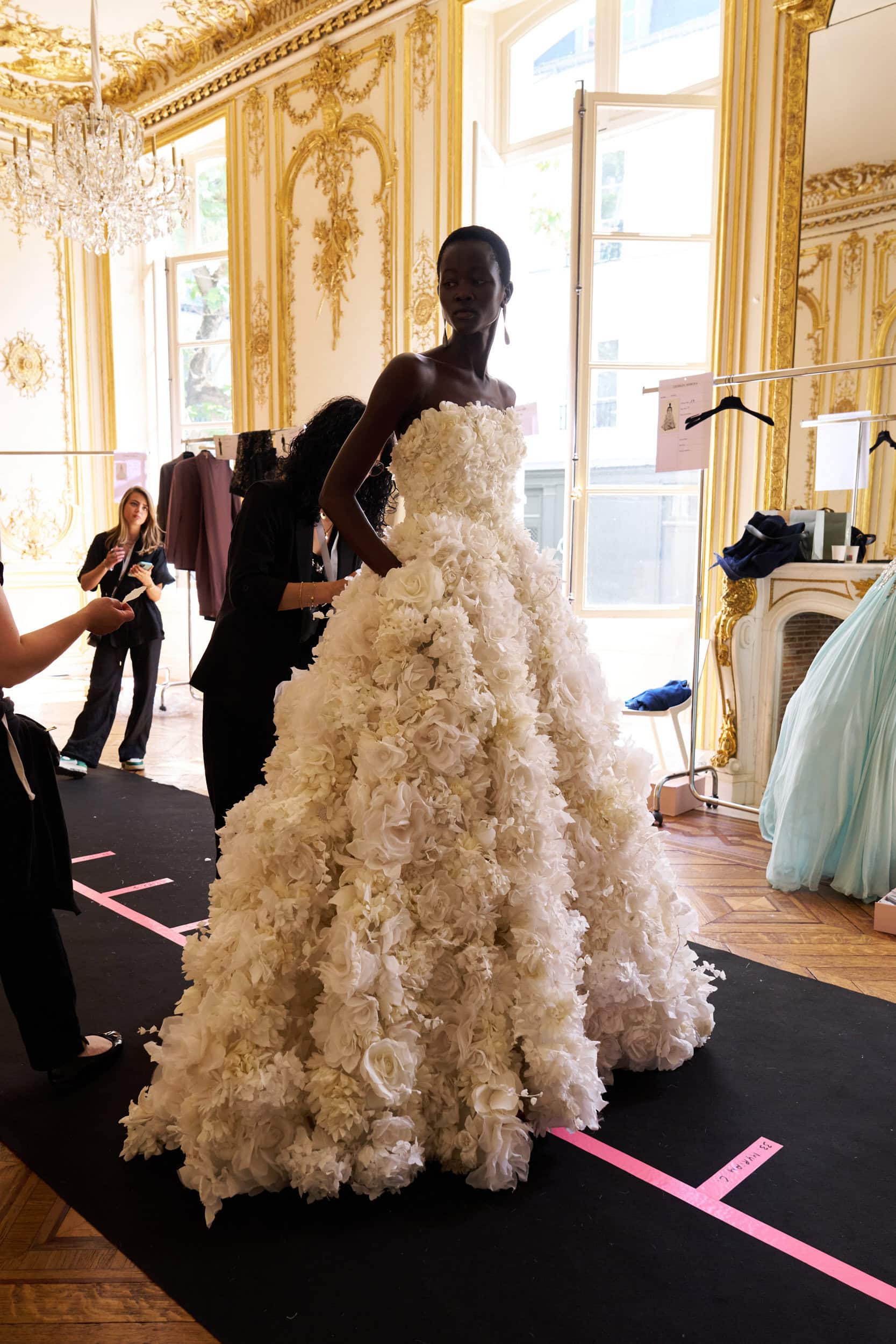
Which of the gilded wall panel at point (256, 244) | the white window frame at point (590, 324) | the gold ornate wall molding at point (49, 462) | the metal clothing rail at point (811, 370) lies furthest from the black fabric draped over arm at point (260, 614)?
the gold ornate wall molding at point (49, 462)

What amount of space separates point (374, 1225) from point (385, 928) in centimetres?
53

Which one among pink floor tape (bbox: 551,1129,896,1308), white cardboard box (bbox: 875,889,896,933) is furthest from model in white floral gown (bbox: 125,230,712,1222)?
white cardboard box (bbox: 875,889,896,933)

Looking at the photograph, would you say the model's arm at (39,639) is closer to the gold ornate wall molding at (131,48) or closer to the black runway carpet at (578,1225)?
the black runway carpet at (578,1225)

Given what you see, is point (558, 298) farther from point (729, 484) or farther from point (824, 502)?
point (824, 502)

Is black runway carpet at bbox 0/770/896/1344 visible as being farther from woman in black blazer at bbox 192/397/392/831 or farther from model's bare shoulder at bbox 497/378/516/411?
model's bare shoulder at bbox 497/378/516/411

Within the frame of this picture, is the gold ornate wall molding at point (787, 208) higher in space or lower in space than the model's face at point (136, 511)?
higher

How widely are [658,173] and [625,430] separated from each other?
→ 1.48 metres

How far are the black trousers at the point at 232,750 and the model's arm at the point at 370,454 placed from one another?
2.33 ft

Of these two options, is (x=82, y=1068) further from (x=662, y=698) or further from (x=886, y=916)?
(x=662, y=698)

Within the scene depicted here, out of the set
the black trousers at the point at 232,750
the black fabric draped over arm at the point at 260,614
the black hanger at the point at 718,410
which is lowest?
the black trousers at the point at 232,750

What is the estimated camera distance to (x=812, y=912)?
3.46 metres

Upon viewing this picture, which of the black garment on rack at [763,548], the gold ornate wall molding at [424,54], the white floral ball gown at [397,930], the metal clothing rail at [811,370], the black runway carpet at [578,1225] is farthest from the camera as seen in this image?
the gold ornate wall molding at [424,54]

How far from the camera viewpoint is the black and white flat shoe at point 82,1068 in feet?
7.53

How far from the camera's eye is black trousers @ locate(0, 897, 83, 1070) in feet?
7.16
